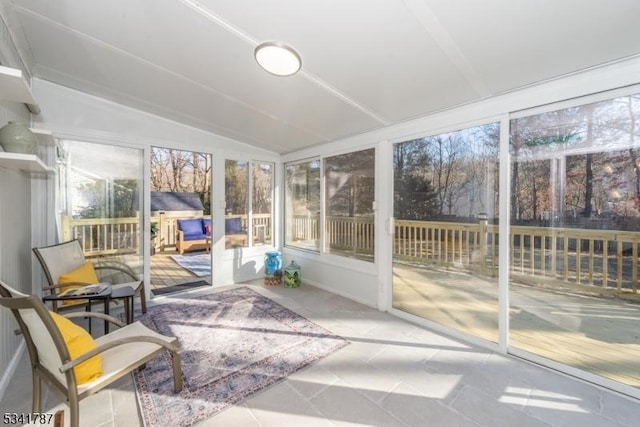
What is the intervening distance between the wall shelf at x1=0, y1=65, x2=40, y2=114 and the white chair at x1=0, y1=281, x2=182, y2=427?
1062 millimetres

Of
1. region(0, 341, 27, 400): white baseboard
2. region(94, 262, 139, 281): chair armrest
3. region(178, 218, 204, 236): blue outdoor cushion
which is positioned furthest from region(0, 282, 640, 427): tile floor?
region(178, 218, 204, 236): blue outdoor cushion

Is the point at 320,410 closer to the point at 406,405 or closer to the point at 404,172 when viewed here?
the point at 406,405

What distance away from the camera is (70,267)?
2.83 metres

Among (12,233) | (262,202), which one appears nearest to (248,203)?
(262,202)

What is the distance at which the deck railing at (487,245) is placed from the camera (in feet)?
6.44

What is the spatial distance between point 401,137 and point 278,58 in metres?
1.69

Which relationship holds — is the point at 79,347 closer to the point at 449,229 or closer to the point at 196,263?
the point at 449,229

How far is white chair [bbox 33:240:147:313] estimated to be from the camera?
2.56 metres

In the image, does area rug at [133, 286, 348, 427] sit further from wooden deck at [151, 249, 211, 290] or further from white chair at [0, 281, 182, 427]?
wooden deck at [151, 249, 211, 290]

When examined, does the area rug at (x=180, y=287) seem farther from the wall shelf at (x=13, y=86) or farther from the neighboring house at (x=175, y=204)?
the neighboring house at (x=175, y=204)

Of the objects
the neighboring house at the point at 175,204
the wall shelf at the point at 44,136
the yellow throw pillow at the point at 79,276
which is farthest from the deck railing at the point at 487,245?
the neighboring house at the point at 175,204

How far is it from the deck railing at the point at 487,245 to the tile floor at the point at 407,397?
0.75 meters

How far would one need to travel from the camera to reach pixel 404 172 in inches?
127

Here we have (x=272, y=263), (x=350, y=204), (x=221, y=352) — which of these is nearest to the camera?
(x=221, y=352)
